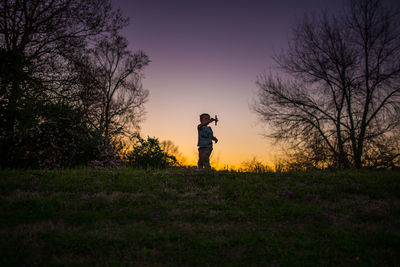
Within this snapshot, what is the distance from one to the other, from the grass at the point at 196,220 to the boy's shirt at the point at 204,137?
2289mm

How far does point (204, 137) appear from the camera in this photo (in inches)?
483

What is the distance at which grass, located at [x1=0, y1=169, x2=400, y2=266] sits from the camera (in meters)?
4.73

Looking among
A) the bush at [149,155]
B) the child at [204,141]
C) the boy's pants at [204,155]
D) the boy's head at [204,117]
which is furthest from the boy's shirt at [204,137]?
the bush at [149,155]

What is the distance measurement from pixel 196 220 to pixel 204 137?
6192mm

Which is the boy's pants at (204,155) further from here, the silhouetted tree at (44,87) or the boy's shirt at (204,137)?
the silhouetted tree at (44,87)

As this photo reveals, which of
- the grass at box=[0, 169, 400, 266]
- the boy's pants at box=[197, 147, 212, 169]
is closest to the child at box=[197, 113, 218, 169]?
the boy's pants at box=[197, 147, 212, 169]

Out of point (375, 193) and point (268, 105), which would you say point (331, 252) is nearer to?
point (375, 193)

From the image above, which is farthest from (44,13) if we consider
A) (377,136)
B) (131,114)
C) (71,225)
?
(377,136)

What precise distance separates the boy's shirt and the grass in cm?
229

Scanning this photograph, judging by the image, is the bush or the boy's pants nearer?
the boy's pants

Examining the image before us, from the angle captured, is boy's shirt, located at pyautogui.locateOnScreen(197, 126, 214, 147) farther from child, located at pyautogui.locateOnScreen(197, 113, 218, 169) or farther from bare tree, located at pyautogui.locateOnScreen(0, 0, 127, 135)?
bare tree, located at pyautogui.locateOnScreen(0, 0, 127, 135)

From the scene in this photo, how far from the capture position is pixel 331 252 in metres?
4.87

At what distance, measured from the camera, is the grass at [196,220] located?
473 centimetres

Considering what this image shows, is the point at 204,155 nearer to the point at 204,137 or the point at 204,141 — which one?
the point at 204,141
